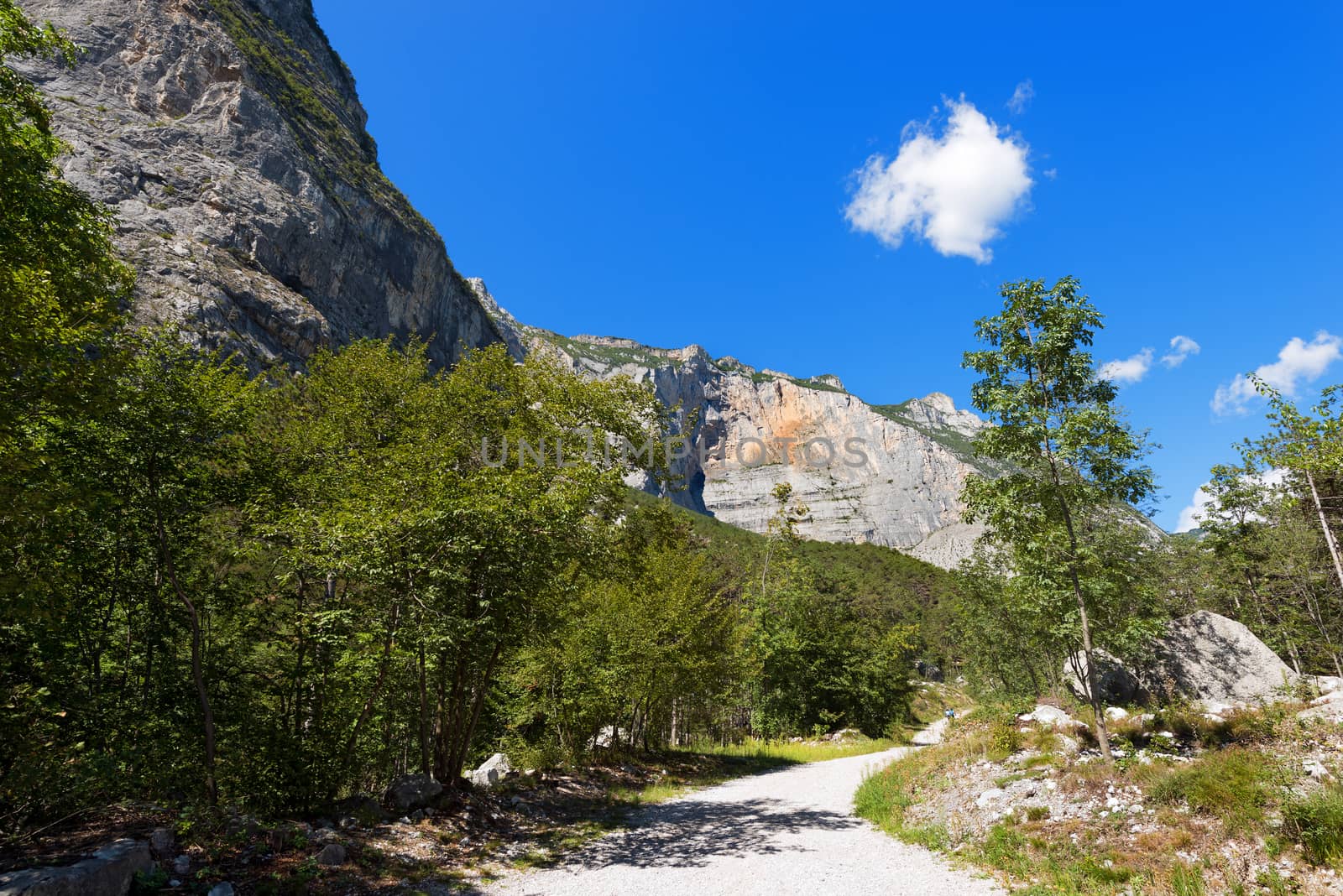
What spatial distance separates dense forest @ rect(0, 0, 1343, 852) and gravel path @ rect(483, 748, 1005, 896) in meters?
3.75

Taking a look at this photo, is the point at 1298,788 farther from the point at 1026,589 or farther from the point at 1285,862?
the point at 1026,589

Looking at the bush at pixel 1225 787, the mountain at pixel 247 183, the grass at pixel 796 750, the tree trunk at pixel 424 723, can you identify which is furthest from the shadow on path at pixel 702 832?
the mountain at pixel 247 183

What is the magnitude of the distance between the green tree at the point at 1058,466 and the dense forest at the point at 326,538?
0.18 feet

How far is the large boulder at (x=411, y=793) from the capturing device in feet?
32.3

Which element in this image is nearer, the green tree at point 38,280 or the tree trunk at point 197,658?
the green tree at point 38,280

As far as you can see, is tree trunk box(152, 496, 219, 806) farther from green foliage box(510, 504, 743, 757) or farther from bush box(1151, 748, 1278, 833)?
Result: bush box(1151, 748, 1278, 833)

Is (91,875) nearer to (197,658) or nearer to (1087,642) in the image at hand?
(197,658)

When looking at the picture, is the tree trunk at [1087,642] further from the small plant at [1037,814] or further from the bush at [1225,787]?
the small plant at [1037,814]

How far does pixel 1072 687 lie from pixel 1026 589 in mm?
10791

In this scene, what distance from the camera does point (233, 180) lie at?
59844 millimetres

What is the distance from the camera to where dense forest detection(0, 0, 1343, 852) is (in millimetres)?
6750

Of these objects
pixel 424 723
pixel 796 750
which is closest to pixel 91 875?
pixel 424 723

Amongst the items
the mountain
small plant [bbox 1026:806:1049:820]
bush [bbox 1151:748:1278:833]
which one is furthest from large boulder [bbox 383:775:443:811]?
the mountain

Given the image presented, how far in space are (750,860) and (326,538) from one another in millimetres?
7964
